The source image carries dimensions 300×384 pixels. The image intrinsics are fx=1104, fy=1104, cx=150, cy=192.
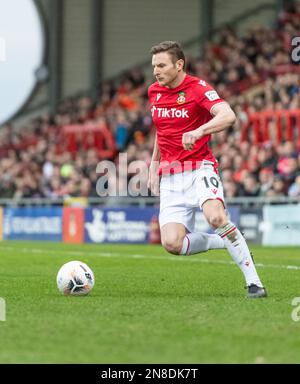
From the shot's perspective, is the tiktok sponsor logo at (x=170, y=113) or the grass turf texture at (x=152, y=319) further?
the tiktok sponsor logo at (x=170, y=113)

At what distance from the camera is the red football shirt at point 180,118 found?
10547 millimetres

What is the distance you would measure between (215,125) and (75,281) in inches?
78.1

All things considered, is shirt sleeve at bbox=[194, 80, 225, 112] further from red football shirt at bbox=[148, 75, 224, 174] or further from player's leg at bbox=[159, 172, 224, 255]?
player's leg at bbox=[159, 172, 224, 255]

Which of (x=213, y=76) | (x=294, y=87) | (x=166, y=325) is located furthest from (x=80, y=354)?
(x=213, y=76)

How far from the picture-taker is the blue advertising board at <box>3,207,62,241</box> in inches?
1107

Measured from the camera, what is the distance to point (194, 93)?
1051cm

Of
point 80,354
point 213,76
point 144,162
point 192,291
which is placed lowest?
point 80,354

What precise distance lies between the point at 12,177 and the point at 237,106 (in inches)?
323

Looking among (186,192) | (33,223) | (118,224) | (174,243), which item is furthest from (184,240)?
(33,223)

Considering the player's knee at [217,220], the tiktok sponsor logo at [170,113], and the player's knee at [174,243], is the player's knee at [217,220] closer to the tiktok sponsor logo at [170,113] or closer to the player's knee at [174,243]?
the player's knee at [174,243]

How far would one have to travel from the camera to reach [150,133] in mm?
31078

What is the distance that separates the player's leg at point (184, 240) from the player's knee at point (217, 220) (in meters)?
0.65

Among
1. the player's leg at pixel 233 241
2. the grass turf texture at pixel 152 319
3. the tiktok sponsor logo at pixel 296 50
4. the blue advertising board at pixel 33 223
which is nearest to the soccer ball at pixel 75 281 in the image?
the grass turf texture at pixel 152 319

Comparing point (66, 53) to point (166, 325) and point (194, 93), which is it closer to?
point (194, 93)
